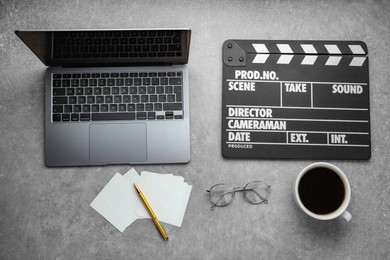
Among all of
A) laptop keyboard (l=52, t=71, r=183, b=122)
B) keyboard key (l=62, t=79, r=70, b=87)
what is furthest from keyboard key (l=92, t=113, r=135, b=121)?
keyboard key (l=62, t=79, r=70, b=87)

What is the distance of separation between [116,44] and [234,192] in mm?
466

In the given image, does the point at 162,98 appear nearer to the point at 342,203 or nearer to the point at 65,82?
the point at 65,82

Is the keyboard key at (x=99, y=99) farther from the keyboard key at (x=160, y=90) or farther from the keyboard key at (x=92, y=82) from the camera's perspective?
the keyboard key at (x=160, y=90)

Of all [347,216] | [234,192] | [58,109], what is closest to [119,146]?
[58,109]

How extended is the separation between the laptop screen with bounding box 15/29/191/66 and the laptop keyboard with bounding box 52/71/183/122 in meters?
0.04

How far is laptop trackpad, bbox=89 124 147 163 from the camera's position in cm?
92

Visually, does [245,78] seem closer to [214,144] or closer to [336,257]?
[214,144]

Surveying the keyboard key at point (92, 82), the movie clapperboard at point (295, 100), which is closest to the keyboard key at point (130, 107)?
the keyboard key at point (92, 82)

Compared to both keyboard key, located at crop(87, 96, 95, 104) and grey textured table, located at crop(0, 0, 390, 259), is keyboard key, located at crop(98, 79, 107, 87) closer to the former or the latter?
keyboard key, located at crop(87, 96, 95, 104)

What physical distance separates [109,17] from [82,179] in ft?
1.42

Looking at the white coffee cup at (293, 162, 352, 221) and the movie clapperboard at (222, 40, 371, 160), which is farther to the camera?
the movie clapperboard at (222, 40, 371, 160)

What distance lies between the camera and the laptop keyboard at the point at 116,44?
0.85m

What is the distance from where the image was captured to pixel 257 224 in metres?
0.92

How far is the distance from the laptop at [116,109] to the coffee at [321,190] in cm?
29
